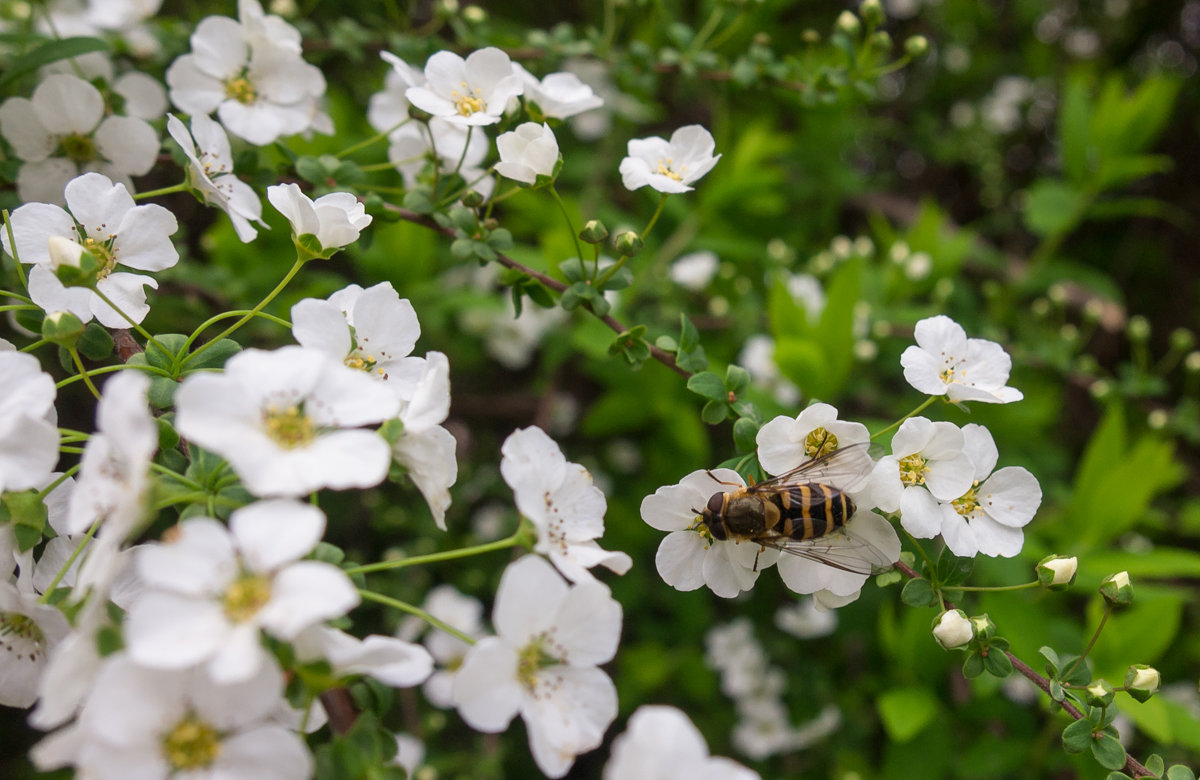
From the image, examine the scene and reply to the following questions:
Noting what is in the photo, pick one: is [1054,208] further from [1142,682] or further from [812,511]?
[812,511]

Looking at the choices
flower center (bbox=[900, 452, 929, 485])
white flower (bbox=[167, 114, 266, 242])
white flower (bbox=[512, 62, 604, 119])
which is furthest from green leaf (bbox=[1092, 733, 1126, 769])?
white flower (bbox=[167, 114, 266, 242])

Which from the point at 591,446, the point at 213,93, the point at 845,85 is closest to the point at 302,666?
the point at 213,93

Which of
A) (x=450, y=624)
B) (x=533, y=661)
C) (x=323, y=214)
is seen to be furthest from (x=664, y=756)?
(x=450, y=624)

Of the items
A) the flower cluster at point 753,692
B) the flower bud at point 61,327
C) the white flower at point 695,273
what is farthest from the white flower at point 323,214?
the flower cluster at point 753,692

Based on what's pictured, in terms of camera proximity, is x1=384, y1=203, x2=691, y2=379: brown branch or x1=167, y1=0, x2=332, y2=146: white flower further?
x1=167, y1=0, x2=332, y2=146: white flower

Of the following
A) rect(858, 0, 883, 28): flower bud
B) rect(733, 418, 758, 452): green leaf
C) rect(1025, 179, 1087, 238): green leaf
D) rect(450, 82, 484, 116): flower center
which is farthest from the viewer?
rect(1025, 179, 1087, 238): green leaf

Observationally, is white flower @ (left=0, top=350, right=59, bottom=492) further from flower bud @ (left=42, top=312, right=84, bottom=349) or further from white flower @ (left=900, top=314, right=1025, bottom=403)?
white flower @ (left=900, top=314, right=1025, bottom=403)
